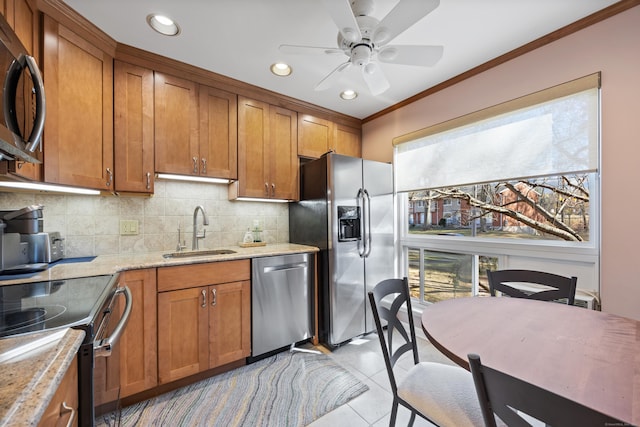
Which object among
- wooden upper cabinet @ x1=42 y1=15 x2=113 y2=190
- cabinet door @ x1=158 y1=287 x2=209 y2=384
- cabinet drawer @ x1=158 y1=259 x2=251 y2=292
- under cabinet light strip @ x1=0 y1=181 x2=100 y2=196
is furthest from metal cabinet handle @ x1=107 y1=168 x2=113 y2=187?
cabinet door @ x1=158 y1=287 x2=209 y2=384

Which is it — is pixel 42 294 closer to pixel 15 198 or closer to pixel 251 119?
pixel 15 198

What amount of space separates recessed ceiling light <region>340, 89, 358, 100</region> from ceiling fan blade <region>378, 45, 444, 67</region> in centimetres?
102

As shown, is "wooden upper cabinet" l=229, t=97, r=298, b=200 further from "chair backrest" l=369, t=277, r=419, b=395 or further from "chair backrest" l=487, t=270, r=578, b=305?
"chair backrest" l=487, t=270, r=578, b=305

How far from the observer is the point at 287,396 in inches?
70.7

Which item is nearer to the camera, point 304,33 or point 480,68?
Result: point 304,33

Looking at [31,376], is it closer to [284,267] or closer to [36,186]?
[36,186]

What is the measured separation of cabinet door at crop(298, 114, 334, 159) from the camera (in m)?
2.86

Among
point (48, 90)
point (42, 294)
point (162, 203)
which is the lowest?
point (42, 294)

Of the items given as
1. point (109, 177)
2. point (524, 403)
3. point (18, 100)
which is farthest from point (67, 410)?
point (109, 177)

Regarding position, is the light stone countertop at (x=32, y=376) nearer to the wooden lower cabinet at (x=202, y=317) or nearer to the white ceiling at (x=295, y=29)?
the wooden lower cabinet at (x=202, y=317)

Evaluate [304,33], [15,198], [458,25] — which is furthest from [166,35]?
[458,25]

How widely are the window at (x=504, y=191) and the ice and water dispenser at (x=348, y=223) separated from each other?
0.67 meters

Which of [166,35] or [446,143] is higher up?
[166,35]

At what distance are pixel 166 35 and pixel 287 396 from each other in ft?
8.59
